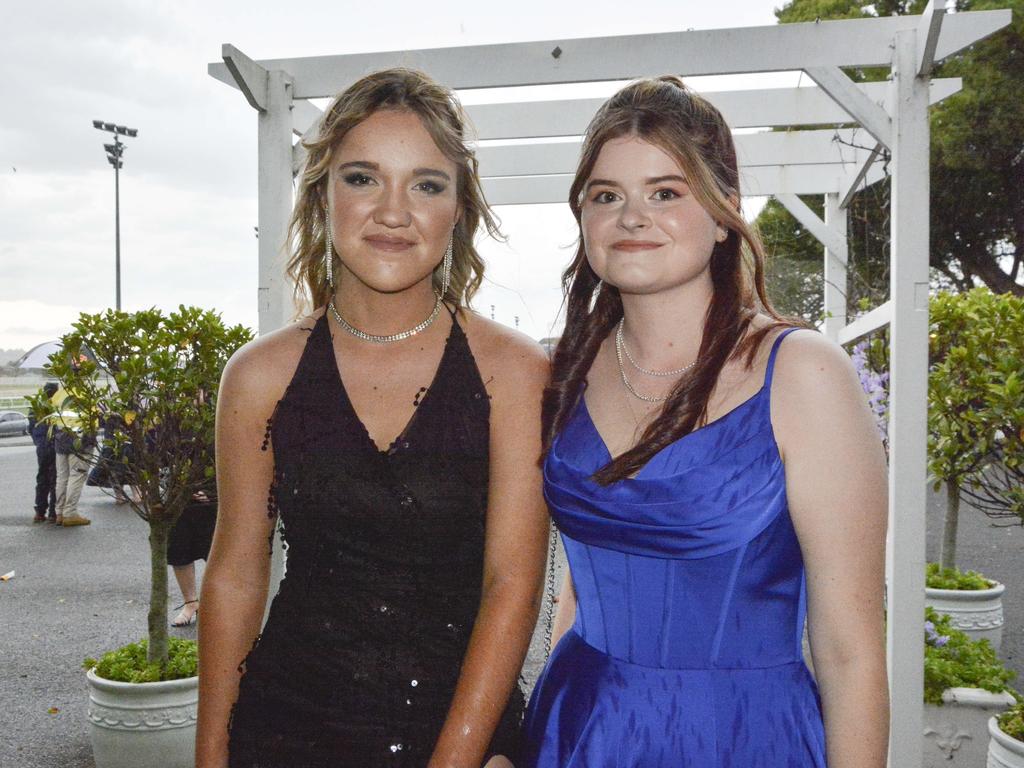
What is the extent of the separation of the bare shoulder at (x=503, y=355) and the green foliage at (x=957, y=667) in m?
3.25

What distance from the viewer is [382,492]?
180 cm

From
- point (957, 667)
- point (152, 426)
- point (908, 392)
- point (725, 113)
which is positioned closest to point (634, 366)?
point (908, 392)

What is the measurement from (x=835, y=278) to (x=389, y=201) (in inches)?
225

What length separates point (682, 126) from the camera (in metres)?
1.82

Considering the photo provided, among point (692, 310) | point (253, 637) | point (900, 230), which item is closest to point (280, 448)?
point (253, 637)

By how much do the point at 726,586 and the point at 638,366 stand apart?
0.50 metres

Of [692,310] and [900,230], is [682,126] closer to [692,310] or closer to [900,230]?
[692,310]

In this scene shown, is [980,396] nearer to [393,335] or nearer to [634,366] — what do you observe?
[634,366]

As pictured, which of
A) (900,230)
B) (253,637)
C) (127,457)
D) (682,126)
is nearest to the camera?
(682,126)

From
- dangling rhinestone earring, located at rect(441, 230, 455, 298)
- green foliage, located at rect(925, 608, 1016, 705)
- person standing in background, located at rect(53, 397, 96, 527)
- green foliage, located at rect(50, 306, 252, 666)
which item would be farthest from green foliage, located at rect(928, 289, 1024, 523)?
person standing in background, located at rect(53, 397, 96, 527)

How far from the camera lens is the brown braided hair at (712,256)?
1.79m

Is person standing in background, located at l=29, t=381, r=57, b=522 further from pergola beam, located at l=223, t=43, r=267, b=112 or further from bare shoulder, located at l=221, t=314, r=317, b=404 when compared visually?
bare shoulder, located at l=221, t=314, r=317, b=404

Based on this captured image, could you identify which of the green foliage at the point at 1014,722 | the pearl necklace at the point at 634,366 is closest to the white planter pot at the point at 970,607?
the green foliage at the point at 1014,722

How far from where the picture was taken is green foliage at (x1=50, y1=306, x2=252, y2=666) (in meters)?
4.27
